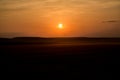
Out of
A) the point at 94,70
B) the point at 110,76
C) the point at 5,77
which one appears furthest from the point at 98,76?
the point at 5,77

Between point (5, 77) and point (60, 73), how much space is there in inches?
65.7

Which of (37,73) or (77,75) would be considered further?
(37,73)

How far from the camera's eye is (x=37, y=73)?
8461 millimetres

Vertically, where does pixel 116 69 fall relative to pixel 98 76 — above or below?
below

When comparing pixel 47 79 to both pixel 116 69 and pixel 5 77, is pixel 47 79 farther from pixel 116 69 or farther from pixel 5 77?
pixel 116 69

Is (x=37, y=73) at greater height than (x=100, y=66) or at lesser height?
greater

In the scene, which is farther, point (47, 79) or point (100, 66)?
point (100, 66)

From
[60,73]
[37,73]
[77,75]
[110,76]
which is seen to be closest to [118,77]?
[110,76]

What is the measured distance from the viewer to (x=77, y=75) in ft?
26.0

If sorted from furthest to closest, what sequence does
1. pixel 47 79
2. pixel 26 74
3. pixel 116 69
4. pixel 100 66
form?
pixel 100 66, pixel 116 69, pixel 26 74, pixel 47 79

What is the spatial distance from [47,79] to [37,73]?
107 cm

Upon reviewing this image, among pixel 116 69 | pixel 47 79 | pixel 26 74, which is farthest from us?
pixel 116 69

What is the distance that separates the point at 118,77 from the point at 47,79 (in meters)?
1.97

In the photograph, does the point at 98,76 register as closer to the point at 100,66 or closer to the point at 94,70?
the point at 94,70
